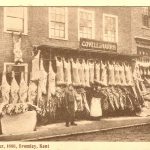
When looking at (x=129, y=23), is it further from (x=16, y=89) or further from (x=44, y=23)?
(x=16, y=89)

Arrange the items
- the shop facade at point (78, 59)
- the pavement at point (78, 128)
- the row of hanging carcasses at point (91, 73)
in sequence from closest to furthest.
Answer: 1. the pavement at point (78, 128)
2. the shop facade at point (78, 59)
3. the row of hanging carcasses at point (91, 73)

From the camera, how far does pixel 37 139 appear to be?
3.01 meters

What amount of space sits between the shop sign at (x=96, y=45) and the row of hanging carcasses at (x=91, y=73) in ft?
0.39

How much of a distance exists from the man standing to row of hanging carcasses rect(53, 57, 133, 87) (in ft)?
0.19

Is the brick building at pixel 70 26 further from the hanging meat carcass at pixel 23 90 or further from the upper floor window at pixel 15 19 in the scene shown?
the hanging meat carcass at pixel 23 90

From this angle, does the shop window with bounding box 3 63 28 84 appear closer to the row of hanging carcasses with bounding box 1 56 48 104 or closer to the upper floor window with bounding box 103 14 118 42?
the row of hanging carcasses with bounding box 1 56 48 104

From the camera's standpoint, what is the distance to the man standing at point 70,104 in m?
3.21

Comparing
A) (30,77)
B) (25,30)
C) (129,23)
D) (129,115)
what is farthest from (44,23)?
(129,115)

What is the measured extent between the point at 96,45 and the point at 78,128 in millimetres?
638

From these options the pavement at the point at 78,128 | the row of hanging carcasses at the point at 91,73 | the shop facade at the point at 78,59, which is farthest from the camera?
the row of hanging carcasses at the point at 91,73

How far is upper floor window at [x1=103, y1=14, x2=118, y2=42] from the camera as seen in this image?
10.9 ft

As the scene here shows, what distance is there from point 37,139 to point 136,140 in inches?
27.4

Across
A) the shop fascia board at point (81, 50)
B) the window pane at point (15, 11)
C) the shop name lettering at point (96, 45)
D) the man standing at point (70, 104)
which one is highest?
the window pane at point (15, 11)

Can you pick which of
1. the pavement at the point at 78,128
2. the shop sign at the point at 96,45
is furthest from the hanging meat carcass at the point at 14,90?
the shop sign at the point at 96,45
